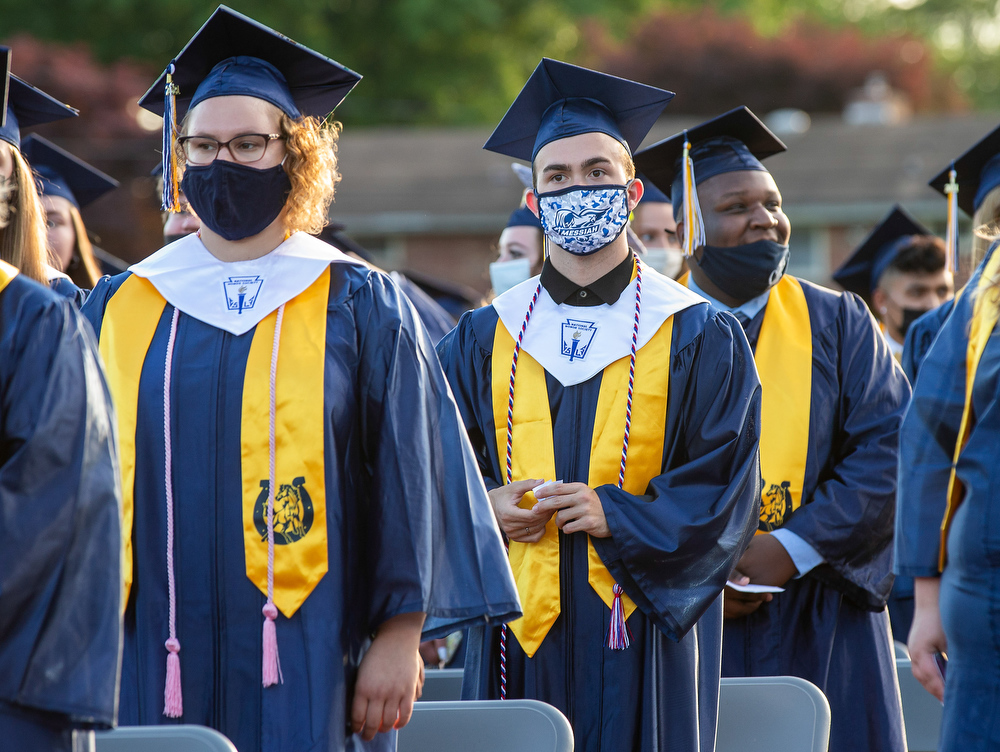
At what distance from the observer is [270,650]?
262 centimetres

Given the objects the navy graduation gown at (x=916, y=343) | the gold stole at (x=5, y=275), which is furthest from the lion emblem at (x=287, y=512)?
the navy graduation gown at (x=916, y=343)

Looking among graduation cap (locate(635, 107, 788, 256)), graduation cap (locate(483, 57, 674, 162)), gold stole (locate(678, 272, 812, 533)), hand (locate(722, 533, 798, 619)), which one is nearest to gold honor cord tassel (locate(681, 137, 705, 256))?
graduation cap (locate(635, 107, 788, 256))

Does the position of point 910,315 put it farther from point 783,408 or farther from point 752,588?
point 752,588

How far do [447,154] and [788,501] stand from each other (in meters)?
21.9

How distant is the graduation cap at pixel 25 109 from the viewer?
4258 millimetres

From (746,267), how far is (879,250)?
2.79 m

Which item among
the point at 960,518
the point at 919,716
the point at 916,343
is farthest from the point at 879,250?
the point at 960,518

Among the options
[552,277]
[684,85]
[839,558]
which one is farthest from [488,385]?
[684,85]

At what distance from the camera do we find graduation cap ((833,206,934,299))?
265 inches

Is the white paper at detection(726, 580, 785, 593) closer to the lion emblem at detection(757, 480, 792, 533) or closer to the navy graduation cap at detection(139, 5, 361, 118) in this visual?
the lion emblem at detection(757, 480, 792, 533)

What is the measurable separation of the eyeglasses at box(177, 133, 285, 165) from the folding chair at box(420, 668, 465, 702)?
1.66 meters

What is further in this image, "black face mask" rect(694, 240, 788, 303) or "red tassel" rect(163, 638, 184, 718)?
"black face mask" rect(694, 240, 788, 303)

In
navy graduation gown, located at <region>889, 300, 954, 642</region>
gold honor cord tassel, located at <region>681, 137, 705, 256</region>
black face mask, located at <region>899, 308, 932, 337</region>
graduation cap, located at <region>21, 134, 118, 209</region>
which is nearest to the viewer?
gold honor cord tassel, located at <region>681, 137, 705, 256</region>

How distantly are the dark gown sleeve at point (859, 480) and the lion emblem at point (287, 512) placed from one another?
1.91 m
